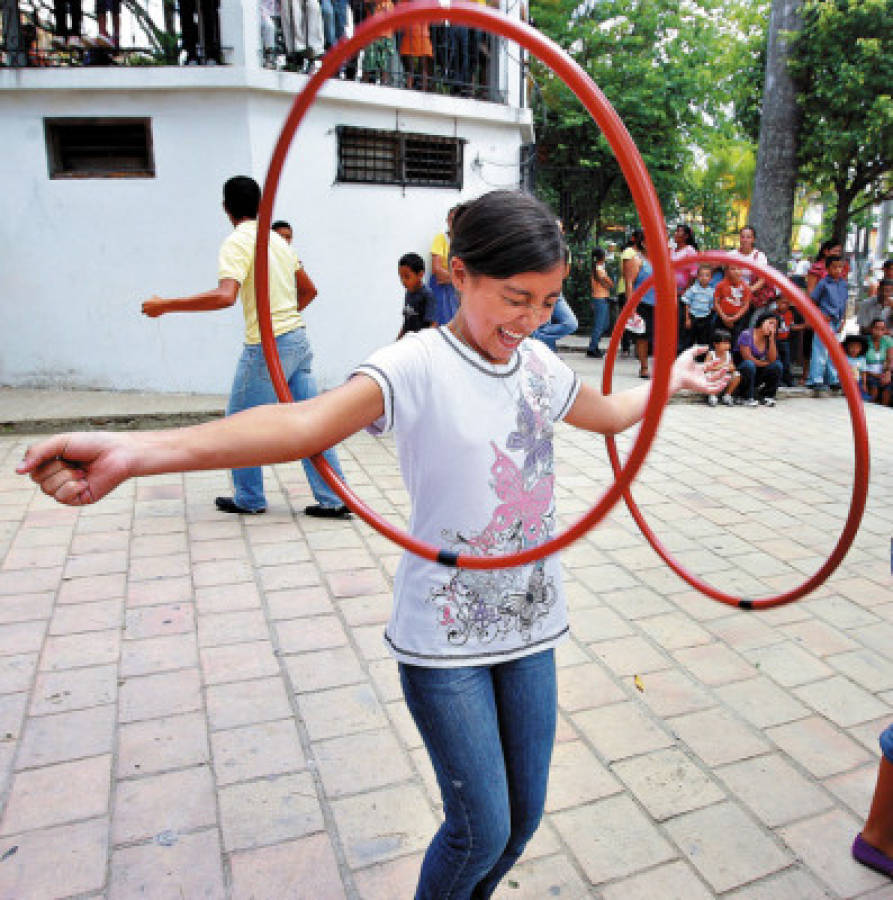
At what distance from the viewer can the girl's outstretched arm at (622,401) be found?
2.09 m

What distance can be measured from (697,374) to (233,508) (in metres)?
3.71

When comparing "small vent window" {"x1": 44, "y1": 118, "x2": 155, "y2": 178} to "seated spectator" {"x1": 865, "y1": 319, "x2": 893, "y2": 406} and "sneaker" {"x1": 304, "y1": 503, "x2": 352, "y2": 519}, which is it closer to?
"sneaker" {"x1": 304, "y1": 503, "x2": 352, "y2": 519}

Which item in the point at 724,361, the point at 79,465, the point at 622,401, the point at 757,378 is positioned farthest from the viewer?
the point at 757,378

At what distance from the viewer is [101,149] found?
821 centimetres

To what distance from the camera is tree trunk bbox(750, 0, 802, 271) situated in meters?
11.0

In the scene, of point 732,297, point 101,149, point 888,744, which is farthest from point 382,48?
point 888,744

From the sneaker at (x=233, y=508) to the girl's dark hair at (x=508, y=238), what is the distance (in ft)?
13.2

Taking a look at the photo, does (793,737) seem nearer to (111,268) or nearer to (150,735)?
(150,735)

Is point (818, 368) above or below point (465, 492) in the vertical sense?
below

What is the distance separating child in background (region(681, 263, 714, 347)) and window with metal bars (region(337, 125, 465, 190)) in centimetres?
319

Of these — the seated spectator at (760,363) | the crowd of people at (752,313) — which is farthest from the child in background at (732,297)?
the seated spectator at (760,363)

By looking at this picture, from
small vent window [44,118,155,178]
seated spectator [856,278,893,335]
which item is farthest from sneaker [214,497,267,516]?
seated spectator [856,278,893,335]

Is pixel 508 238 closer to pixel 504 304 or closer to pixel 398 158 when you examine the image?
pixel 504 304

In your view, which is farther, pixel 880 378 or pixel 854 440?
pixel 880 378
